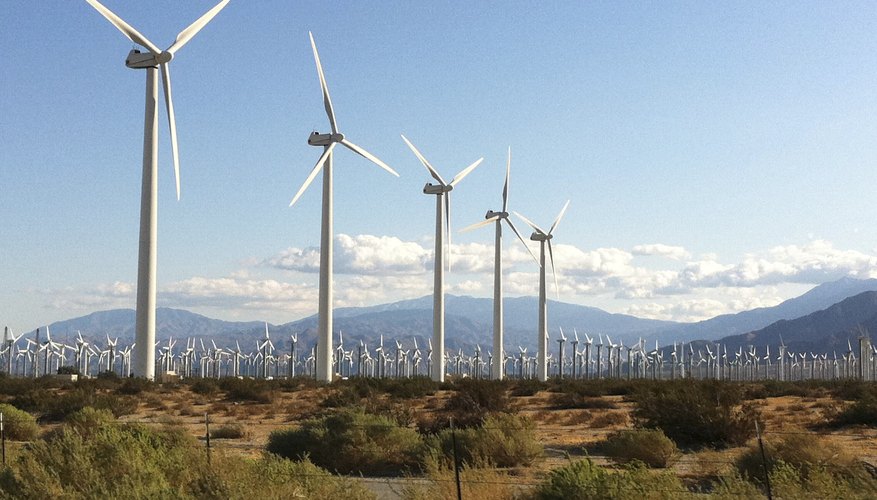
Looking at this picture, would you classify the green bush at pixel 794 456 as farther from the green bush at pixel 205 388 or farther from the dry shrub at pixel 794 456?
the green bush at pixel 205 388

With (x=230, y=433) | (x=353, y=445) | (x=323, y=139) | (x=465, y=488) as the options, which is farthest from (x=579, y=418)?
(x=323, y=139)

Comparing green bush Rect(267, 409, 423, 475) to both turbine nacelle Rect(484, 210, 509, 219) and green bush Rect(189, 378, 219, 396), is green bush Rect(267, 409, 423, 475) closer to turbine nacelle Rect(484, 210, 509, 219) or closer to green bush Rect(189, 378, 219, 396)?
green bush Rect(189, 378, 219, 396)

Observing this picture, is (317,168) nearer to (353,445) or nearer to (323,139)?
(323,139)

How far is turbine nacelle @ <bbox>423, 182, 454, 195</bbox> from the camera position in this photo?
89.1m

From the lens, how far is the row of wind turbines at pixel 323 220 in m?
56.5

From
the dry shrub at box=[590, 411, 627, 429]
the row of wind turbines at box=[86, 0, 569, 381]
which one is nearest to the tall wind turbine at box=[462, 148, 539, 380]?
the row of wind turbines at box=[86, 0, 569, 381]

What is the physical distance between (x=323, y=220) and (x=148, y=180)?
690 inches

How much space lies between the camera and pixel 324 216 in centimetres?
7206

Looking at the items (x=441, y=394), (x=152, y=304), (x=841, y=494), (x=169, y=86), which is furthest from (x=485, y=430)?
(x=169, y=86)

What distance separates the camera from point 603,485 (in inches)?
636

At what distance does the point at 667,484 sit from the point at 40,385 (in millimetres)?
49579

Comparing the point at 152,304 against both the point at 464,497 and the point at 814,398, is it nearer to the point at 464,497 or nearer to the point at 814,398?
the point at 814,398

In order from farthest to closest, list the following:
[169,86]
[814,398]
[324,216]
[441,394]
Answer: [324,216] < [169,86] < [441,394] < [814,398]

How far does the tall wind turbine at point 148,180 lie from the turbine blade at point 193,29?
76cm
